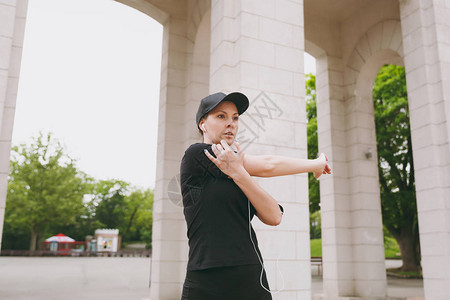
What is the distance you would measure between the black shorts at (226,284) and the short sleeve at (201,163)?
1.53 feet

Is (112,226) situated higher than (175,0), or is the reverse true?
(175,0)

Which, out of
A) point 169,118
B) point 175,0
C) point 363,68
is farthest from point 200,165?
point 363,68

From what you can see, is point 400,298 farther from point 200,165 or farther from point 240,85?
point 200,165

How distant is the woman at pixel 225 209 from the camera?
1.84m

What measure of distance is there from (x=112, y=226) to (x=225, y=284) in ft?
206

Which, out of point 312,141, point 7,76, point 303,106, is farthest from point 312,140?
point 7,76

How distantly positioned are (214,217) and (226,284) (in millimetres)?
319

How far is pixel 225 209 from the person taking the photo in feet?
6.37

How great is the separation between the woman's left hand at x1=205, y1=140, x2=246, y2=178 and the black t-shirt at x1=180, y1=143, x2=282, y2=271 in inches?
4.6

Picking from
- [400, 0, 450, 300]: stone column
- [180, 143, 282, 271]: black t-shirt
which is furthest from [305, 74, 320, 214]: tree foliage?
[180, 143, 282, 271]: black t-shirt

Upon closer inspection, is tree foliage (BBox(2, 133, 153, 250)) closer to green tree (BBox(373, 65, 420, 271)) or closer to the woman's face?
green tree (BBox(373, 65, 420, 271))

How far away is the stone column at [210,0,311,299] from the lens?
20.9 ft

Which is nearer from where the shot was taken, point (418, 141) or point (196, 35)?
point (418, 141)

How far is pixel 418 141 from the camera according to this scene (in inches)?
339
